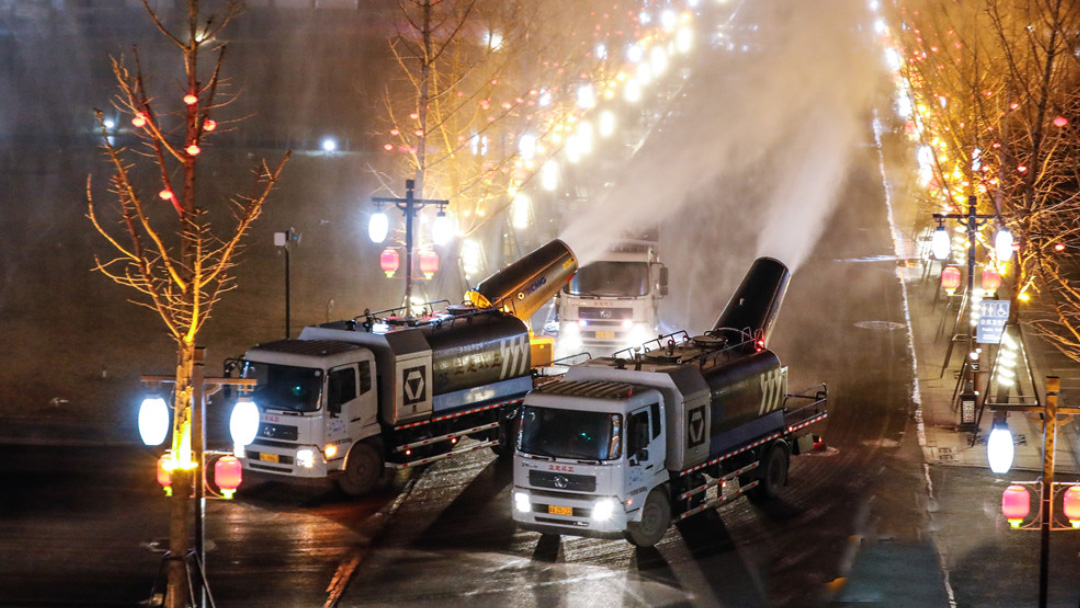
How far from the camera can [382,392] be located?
22.4 meters

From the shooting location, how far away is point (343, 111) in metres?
63.8

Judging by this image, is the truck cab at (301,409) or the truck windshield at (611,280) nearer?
the truck cab at (301,409)

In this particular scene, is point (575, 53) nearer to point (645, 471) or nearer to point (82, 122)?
point (82, 122)

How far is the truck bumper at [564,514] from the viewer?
18.0m

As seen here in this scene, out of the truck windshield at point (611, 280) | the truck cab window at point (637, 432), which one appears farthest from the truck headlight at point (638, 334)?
the truck cab window at point (637, 432)

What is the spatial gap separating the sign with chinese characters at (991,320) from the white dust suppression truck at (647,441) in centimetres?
666

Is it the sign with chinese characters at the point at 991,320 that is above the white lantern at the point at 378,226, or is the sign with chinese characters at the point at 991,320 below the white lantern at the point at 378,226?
below

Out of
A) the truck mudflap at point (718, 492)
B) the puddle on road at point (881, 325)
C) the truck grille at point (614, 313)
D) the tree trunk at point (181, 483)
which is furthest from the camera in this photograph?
the puddle on road at point (881, 325)

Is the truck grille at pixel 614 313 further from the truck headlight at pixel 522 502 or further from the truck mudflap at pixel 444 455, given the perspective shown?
the truck headlight at pixel 522 502

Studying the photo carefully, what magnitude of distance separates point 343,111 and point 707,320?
1197 inches

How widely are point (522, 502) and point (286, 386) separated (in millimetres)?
5296

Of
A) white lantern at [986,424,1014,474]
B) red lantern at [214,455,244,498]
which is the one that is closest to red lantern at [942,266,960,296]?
white lantern at [986,424,1014,474]

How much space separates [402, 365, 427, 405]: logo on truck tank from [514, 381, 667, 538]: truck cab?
450cm

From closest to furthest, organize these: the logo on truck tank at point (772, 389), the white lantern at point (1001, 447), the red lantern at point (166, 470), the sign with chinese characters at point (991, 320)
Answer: the red lantern at point (166, 470) < the white lantern at point (1001, 447) < the logo on truck tank at point (772, 389) < the sign with chinese characters at point (991, 320)
